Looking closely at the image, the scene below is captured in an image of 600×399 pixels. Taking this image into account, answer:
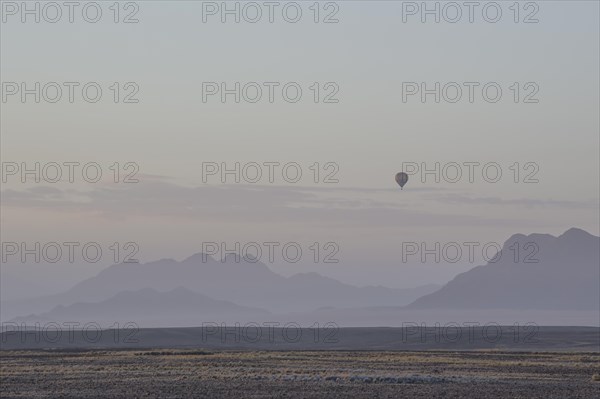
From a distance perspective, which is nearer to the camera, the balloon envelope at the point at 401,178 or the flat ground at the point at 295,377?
the flat ground at the point at 295,377

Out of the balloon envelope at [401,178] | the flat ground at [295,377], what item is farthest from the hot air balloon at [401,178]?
the flat ground at [295,377]

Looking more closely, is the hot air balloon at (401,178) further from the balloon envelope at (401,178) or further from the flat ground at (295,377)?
the flat ground at (295,377)

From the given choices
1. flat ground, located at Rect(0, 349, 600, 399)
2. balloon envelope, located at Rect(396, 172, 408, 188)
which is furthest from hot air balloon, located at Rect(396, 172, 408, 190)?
flat ground, located at Rect(0, 349, 600, 399)

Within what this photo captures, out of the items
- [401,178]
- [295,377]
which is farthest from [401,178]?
[295,377]

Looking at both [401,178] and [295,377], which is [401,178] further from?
[295,377]

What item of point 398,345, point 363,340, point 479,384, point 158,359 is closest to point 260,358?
point 158,359

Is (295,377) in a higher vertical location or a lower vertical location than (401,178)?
lower

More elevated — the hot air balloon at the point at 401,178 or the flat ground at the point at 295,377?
the hot air balloon at the point at 401,178
